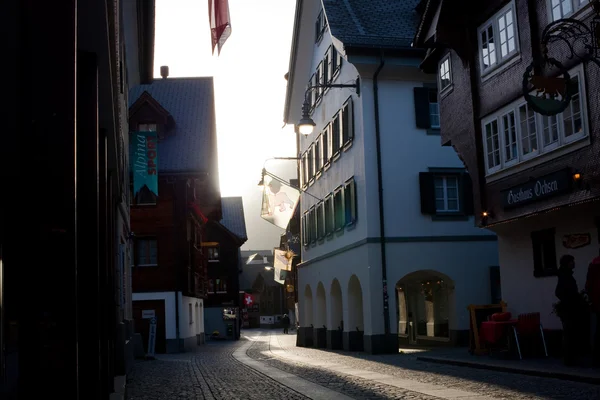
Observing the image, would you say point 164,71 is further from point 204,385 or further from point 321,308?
point 204,385

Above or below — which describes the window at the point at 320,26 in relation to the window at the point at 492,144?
above

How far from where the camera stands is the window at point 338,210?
98.7 ft

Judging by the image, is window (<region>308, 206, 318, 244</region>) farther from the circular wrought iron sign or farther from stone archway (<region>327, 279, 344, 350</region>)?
the circular wrought iron sign

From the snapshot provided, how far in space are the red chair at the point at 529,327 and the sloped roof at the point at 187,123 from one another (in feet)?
73.9

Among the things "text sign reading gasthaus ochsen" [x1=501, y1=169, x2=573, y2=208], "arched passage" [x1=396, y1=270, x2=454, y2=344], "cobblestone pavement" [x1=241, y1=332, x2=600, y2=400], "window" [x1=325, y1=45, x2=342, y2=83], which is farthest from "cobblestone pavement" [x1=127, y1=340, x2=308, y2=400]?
"window" [x1=325, y1=45, x2=342, y2=83]

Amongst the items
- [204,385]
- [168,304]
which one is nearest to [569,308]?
[204,385]

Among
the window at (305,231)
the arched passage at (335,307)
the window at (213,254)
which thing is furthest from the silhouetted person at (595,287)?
the window at (213,254)

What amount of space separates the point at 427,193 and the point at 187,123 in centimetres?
1717

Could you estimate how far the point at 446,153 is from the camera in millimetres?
27219

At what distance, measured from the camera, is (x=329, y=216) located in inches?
1315

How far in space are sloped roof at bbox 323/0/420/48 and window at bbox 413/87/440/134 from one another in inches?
63.8

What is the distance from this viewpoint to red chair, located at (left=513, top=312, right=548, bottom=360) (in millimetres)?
17250

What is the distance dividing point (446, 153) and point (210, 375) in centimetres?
1211

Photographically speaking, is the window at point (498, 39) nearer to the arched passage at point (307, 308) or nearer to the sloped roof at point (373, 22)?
the sloped roof at point (373, 22)
